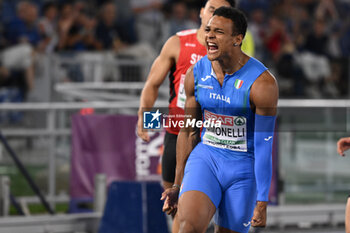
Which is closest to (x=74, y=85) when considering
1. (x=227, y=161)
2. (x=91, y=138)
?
(x=91, y=138)

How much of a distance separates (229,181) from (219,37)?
103 centimetres

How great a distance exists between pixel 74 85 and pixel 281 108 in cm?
340

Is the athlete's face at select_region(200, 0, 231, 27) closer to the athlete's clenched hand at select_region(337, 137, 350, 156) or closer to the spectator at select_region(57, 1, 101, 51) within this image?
the athlete's clenched hand at select_region(337, 137, 350, 156)

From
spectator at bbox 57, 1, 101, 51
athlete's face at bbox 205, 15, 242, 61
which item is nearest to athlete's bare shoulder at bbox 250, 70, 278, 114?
athlete's face at bbox 205, 15, 242, 61

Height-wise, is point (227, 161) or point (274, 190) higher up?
point (227, 161)

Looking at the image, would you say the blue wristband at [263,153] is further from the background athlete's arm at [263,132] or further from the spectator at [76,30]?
Answer: the spectator at [76,30]

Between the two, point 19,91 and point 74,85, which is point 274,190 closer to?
point 74,85

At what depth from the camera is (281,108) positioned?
27.3 ft

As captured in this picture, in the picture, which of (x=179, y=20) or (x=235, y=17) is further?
(x=179, y=20)

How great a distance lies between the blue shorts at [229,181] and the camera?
4.49m

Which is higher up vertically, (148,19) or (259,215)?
(148,19)

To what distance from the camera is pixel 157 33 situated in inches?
572

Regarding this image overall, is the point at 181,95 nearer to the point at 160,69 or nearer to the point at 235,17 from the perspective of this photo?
the point at 160,69

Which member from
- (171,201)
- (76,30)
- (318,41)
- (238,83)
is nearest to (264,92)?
(238,83)
